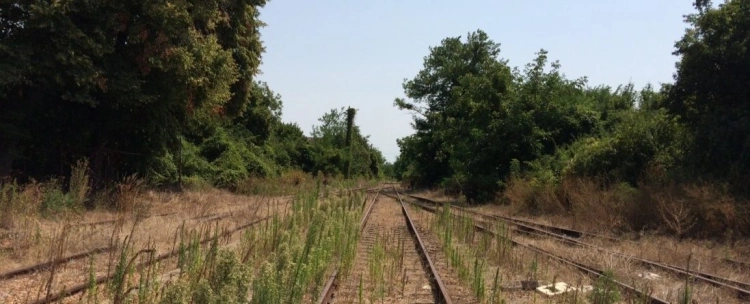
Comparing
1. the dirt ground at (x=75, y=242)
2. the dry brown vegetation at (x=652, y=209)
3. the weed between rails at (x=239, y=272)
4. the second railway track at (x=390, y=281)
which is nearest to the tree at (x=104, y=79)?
the dirt ground at (x=75, y=242)

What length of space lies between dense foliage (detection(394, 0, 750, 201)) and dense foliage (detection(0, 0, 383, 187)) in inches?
555

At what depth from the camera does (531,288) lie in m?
9.02

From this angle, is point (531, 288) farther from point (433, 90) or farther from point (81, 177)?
point (433, 90)

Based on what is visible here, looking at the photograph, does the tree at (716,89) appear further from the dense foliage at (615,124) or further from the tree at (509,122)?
the tree at (509,122)

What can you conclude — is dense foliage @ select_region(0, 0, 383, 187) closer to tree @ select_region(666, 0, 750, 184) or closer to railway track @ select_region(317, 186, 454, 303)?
railway track @ select_region(317, 186, 454, 303)

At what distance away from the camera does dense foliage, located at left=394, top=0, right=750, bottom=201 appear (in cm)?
1770

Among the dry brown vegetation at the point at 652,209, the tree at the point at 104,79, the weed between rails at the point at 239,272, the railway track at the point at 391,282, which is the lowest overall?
the railway track at the point at 391,282

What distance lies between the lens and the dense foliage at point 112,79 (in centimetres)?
1501

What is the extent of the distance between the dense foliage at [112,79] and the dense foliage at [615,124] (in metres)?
14.1

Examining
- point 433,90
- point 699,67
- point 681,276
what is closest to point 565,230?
point 699,67

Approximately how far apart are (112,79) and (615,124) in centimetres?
2431

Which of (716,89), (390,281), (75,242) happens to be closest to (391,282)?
(390,281)

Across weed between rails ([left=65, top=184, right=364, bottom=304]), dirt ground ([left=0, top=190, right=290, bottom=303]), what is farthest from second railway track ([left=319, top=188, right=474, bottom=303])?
dirt ground ([left=0, top=190, right=290, bottom=303])

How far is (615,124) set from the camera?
1235 inches
